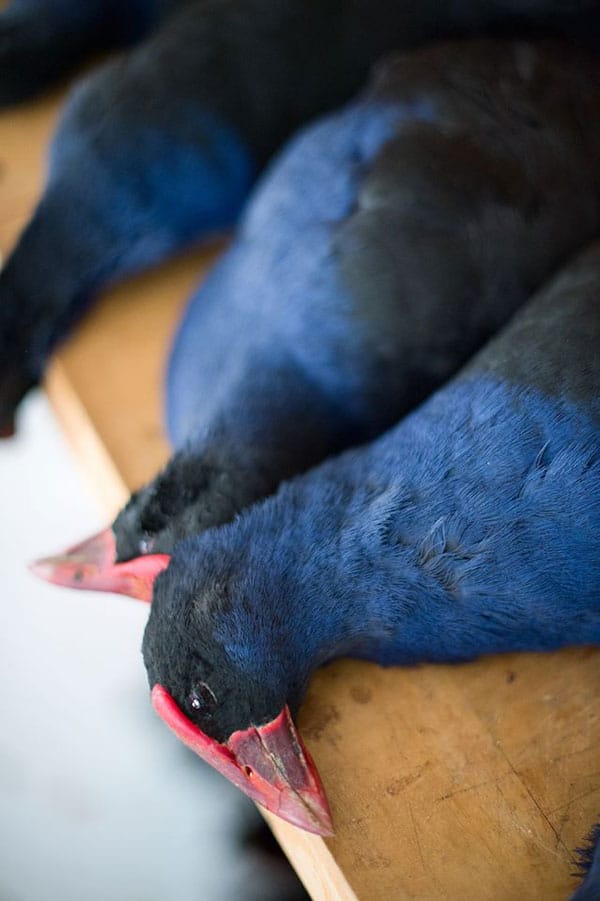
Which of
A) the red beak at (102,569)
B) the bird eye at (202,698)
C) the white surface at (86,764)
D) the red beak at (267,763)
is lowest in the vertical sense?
the white surface at (86,764)

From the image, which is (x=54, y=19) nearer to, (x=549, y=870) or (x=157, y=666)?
(x=157, y=666)

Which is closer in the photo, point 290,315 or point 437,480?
point 437,480

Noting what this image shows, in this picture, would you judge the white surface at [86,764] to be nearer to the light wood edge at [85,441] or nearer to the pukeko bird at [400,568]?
the light wood edge at [85,441]

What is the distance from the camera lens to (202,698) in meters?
0.86

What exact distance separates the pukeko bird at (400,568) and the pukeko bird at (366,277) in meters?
0.11

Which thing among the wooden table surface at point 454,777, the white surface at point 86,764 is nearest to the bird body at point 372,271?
the wooden table surface at point 454,777

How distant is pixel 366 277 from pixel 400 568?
0.37 meters

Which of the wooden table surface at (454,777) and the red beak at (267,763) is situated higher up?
the red beak at (267,763)

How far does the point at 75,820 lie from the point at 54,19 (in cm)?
128

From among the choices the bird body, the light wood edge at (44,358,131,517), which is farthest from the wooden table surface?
the light wood edge at (44,358,131,517)

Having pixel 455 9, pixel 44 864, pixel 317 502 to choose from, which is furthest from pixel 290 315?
pixel 44 864

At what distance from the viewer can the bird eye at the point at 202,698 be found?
859mm

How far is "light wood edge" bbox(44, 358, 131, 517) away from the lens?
1222mm

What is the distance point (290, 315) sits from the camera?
1143 millimetres
